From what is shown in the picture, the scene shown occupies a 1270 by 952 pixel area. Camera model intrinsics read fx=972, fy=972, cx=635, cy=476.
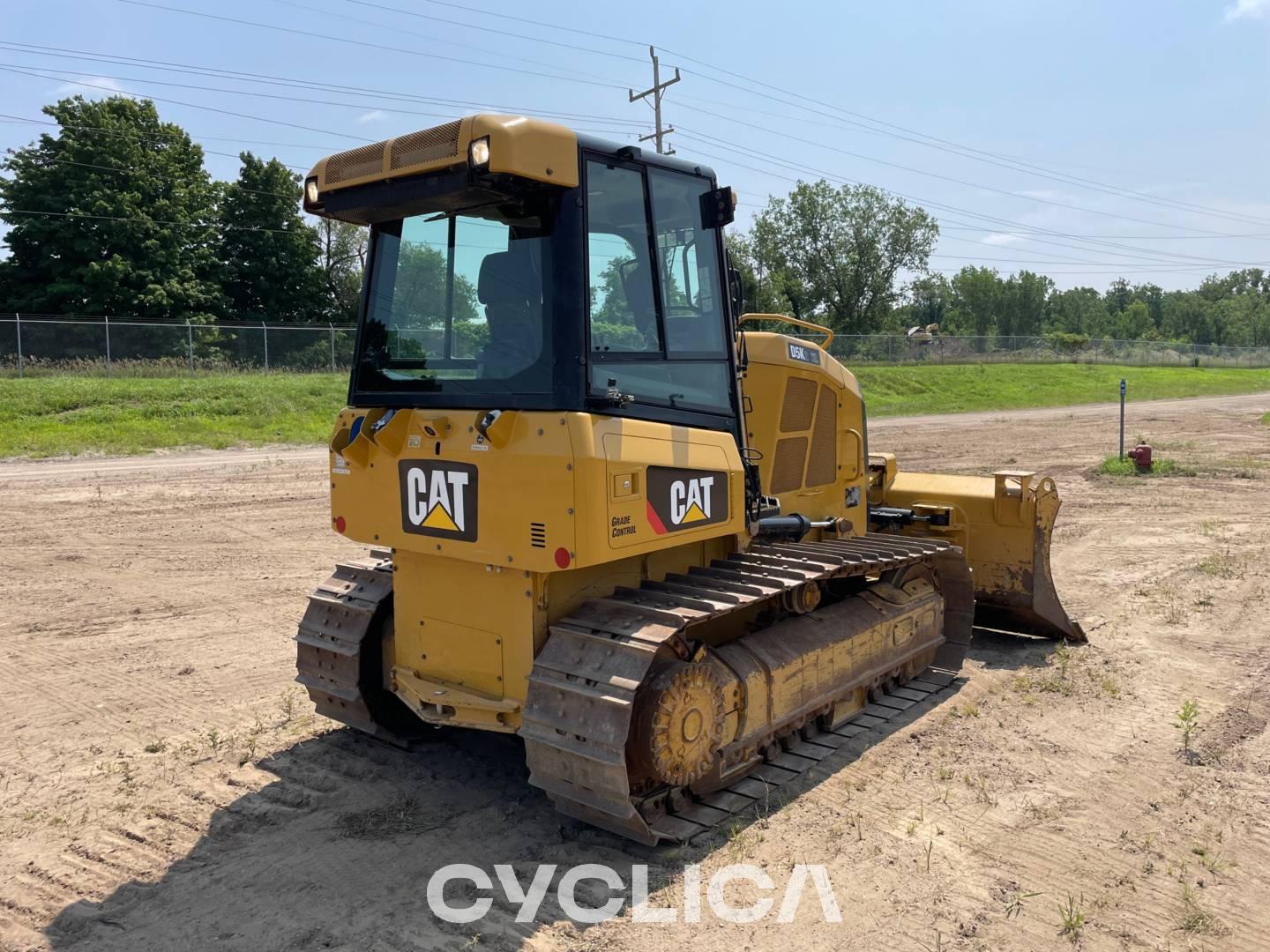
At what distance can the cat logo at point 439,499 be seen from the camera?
434 cm

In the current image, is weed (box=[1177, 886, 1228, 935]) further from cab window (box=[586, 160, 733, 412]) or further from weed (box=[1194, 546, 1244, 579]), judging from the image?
weed (box=[1194, 546, 1244, 579])

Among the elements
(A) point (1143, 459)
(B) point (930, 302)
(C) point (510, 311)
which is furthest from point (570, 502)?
(B) point (930, 302)

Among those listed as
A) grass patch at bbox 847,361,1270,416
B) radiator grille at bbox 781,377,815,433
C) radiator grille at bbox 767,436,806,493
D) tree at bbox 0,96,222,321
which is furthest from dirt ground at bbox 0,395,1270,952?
tree at bbox 0,96,222,321

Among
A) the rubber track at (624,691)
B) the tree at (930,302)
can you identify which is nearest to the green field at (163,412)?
the rubber track at (624,691)

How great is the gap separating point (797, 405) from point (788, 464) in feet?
1.22

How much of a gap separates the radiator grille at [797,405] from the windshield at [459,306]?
2.25 m

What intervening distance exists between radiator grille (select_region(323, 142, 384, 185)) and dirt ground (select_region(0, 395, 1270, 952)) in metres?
2.96

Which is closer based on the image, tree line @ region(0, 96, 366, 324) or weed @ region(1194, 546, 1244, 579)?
weed @ region(1194, 546, 1244, 579)

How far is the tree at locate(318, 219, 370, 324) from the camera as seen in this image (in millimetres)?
45219

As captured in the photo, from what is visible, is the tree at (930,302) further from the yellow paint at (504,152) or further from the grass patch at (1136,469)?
the yellow paint at (504,152)

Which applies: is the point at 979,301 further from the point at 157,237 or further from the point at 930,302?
the point at 157,237

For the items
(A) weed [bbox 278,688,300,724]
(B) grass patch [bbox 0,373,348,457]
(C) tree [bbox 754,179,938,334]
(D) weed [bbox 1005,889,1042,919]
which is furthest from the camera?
(C) tree [bbox 754,179,938,334]

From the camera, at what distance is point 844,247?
6506cm

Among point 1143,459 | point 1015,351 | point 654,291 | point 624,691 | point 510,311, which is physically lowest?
point 1143,459
